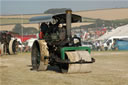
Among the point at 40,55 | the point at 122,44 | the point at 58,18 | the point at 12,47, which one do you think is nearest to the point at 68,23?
the point at 58,18

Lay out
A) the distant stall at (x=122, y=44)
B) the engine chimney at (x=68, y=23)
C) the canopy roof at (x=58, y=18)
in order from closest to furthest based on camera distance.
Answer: the engine chimney at (x=68, y=23), the canopy roof at (x=58, y=18), the distant stall at (x=122, y=44)

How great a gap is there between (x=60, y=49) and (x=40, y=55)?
3.84ft

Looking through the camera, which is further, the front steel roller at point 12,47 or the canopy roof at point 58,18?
the front steel roller at point 12,47

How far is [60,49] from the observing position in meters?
12.5

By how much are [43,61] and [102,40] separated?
34.9 meters

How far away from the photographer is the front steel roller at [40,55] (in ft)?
43.1

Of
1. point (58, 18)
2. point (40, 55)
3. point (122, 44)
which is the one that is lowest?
point (122, 44)

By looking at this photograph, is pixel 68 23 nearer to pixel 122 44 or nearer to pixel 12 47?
pixel 12 47

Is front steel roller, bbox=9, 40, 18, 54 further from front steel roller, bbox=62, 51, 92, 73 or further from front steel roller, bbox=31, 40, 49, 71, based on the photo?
front steel roller, bbox=62, 51, 92, 73

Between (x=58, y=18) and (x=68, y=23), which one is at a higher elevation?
(x=58, y=18)

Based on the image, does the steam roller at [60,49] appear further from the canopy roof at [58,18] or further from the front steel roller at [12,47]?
the front steel roller at [12,47]

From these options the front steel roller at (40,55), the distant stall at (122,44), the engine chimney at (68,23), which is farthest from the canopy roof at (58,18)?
the distant stall at (122,44)

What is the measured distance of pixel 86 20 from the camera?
78.2 m

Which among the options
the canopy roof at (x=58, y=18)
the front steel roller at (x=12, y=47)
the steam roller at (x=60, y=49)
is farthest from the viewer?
the front steel roller at (x=12, y=47)
